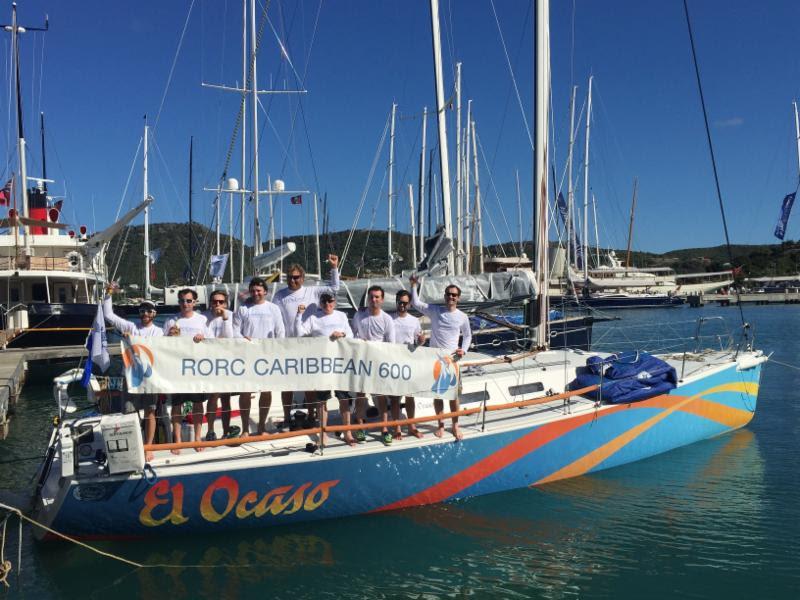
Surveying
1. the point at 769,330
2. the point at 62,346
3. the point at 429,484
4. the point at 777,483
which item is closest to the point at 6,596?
the point at 429,484

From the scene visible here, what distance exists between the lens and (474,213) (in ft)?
112

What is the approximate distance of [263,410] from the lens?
7.62 m

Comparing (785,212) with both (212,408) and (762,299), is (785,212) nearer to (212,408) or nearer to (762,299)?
(762,299)

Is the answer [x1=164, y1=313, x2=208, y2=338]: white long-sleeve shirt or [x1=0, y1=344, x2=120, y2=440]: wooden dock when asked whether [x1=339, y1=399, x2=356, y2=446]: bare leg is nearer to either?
[x1=164, y1=313, x2=208, y2=338]: white long-sleeve shirt

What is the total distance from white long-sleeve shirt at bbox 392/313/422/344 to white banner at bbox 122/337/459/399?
1.01 feet

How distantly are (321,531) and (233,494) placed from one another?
1093mm

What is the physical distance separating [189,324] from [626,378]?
5.81 m

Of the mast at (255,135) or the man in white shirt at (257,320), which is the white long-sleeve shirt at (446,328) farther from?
the mast at (255,135)

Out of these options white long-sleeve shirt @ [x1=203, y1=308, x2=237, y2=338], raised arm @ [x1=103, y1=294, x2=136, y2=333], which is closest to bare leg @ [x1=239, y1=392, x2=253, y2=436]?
white long-sleeve shirt @ [x1=203, y1=308, x2=237, y2=338]

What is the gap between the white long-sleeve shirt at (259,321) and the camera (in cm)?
739

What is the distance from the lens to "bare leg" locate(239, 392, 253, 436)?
741cm

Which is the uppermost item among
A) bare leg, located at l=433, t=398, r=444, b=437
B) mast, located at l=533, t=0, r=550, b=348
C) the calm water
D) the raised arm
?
mast, located at l=533, t=0, r=550, b=348

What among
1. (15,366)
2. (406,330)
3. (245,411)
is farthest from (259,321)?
(15,366)

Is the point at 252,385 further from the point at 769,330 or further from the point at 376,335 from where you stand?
the point at 769,330
